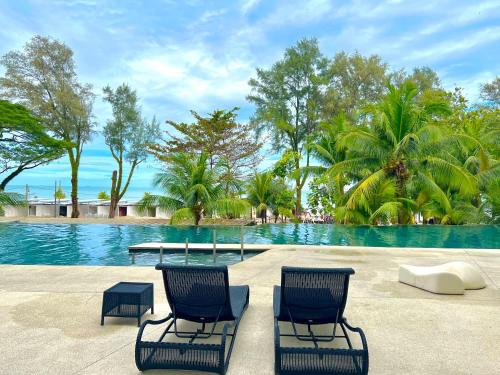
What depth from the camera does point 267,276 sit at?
22.1ft

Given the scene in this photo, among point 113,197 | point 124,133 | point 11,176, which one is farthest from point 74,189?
point 124,133

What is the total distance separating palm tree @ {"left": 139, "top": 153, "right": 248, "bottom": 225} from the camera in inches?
707

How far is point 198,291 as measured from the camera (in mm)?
3430

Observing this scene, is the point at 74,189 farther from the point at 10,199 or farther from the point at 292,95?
the point at 292,95

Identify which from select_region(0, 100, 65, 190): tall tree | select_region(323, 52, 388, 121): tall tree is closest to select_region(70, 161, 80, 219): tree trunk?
select_region(0, 100, 65, 190): tall tree

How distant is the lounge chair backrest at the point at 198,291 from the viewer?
11.0 ft

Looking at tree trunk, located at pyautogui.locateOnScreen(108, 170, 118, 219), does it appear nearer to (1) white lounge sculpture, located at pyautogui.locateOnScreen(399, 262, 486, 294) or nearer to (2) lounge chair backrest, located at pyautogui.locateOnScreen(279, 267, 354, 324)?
(1) white lounge sculpture, located at pyautogui.locateOnScreen(399, 262, 486, 294)

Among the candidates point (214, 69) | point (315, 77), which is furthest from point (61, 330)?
point (214, 69)

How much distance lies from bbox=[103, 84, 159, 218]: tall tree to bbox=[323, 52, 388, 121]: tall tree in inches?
637

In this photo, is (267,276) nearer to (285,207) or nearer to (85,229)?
(85,229)

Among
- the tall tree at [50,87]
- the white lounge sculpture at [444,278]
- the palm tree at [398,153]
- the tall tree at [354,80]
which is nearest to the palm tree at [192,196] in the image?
the palm tree at [398,153]

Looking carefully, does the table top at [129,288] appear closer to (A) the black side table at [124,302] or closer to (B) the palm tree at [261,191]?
(A) the black side table at [124,302]

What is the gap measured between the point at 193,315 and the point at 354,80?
33.4 m

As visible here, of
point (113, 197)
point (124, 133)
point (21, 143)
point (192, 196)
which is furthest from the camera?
point (124, 133)
